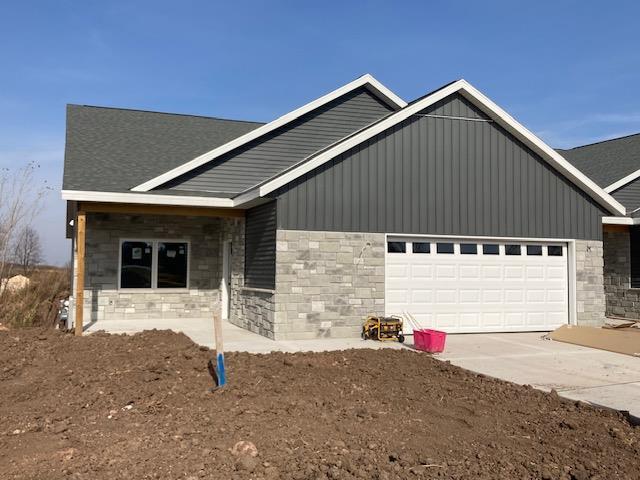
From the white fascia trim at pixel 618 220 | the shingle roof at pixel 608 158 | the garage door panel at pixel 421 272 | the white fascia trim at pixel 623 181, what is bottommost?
the garage door panel at pixel 421 272

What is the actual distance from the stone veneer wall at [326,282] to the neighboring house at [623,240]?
692 cm

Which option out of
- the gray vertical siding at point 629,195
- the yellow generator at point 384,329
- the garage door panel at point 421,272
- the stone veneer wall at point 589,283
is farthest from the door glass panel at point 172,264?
the gray vertical siding at point 629,195

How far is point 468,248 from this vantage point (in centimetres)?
1328

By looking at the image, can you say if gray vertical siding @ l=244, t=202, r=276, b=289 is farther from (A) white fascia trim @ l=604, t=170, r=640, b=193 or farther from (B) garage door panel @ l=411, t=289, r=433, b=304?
(A) white fascia trim @ l=604, t=170, r=640, b=193

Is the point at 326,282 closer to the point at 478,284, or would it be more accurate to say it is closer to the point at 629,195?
the point at 478,284

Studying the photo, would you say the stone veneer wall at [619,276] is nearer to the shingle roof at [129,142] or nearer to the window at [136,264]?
the shingle roof at [129,142]

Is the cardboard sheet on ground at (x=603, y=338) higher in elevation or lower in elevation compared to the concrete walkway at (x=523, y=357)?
higher

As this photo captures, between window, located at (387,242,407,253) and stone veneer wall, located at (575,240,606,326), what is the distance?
4.52 m

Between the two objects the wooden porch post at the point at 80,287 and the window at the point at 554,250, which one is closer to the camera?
the wooden porch post at the point at 80,287

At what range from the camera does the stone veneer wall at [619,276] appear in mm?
16531

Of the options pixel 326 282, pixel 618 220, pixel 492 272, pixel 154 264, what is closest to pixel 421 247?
pixel 492 272

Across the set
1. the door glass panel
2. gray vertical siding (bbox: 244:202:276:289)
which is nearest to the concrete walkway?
gray vertical siding (bbox: 244:202:276:289)

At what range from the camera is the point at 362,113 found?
17.4 m

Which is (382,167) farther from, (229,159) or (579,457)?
(579,457)
